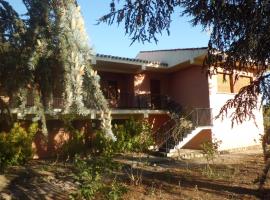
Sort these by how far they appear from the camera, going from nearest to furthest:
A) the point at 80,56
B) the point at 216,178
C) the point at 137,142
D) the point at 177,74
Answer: the point at 80,56 → the point at 216,178 → the point at 137,142 → the point at 177,74

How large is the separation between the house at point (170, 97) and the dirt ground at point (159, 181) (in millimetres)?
5322

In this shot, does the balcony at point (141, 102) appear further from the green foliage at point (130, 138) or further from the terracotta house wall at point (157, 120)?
the green foliage at point (130, 138)

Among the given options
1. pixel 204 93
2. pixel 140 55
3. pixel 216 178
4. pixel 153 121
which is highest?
pixel 140 55

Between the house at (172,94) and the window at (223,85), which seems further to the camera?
the window at (223,85)

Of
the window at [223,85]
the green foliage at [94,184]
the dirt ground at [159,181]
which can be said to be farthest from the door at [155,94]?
the green foliage at [94,184]

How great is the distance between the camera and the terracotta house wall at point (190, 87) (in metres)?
24.8

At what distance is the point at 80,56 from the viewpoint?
9406mm

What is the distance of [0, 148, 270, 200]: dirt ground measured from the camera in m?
12.3

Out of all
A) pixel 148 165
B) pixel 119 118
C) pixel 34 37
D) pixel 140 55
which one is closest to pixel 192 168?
pixel 148 165

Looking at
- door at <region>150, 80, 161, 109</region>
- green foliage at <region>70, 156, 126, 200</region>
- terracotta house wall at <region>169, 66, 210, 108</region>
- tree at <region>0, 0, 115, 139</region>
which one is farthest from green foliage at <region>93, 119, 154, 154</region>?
tree at <region>0, 0, 115, 139</region>

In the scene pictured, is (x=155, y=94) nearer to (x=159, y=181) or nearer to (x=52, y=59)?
(x=159, y=181)

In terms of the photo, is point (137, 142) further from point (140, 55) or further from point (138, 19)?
point (138, 19)

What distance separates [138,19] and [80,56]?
1.59 meters

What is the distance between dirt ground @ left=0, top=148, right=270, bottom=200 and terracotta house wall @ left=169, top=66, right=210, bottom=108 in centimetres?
724
